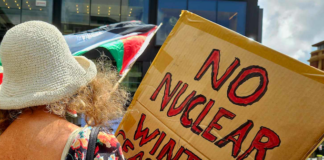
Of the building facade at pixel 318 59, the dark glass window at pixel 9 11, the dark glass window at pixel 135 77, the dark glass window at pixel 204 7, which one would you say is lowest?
the dark glass window at pixel 135 77

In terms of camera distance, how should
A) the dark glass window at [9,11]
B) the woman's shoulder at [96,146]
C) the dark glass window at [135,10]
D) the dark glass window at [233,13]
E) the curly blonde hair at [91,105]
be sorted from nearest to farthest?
the woman's shoulder at [96,146] < the curly blonde hair at [91,105] < the dark glass window at [9,11] < the dark glass window at [135,10] < the dark glass window at [233,13]

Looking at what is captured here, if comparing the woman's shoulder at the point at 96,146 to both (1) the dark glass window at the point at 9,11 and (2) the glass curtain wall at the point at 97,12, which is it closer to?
(2) the glass curtain wall at the point at 97,12

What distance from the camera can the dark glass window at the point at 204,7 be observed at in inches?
435

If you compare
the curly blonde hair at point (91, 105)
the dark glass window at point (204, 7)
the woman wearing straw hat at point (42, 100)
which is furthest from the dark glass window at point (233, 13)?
the woman wearing straw hat at point (42, 100)

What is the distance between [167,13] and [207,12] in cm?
197

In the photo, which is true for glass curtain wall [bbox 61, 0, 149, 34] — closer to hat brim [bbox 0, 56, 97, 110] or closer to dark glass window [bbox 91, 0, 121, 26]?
dark glass window [bbox 91, 0, 121, 26]

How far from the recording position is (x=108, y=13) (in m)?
10.9

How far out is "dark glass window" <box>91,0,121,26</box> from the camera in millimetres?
10875

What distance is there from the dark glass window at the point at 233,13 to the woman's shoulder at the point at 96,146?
36.9ft

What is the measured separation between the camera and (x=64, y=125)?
37.8 inches

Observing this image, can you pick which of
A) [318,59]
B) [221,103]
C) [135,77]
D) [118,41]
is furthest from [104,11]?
[318,59]

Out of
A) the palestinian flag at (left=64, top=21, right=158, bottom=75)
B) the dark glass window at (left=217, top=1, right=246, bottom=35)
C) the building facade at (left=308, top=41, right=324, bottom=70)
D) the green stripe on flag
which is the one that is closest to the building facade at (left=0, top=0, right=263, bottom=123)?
the dark glass window at (left=217, top=1, right=246, bottom=35)

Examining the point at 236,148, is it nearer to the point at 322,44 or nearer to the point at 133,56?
the point at 133,56

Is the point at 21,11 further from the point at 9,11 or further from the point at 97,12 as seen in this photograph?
the point at 97,12
